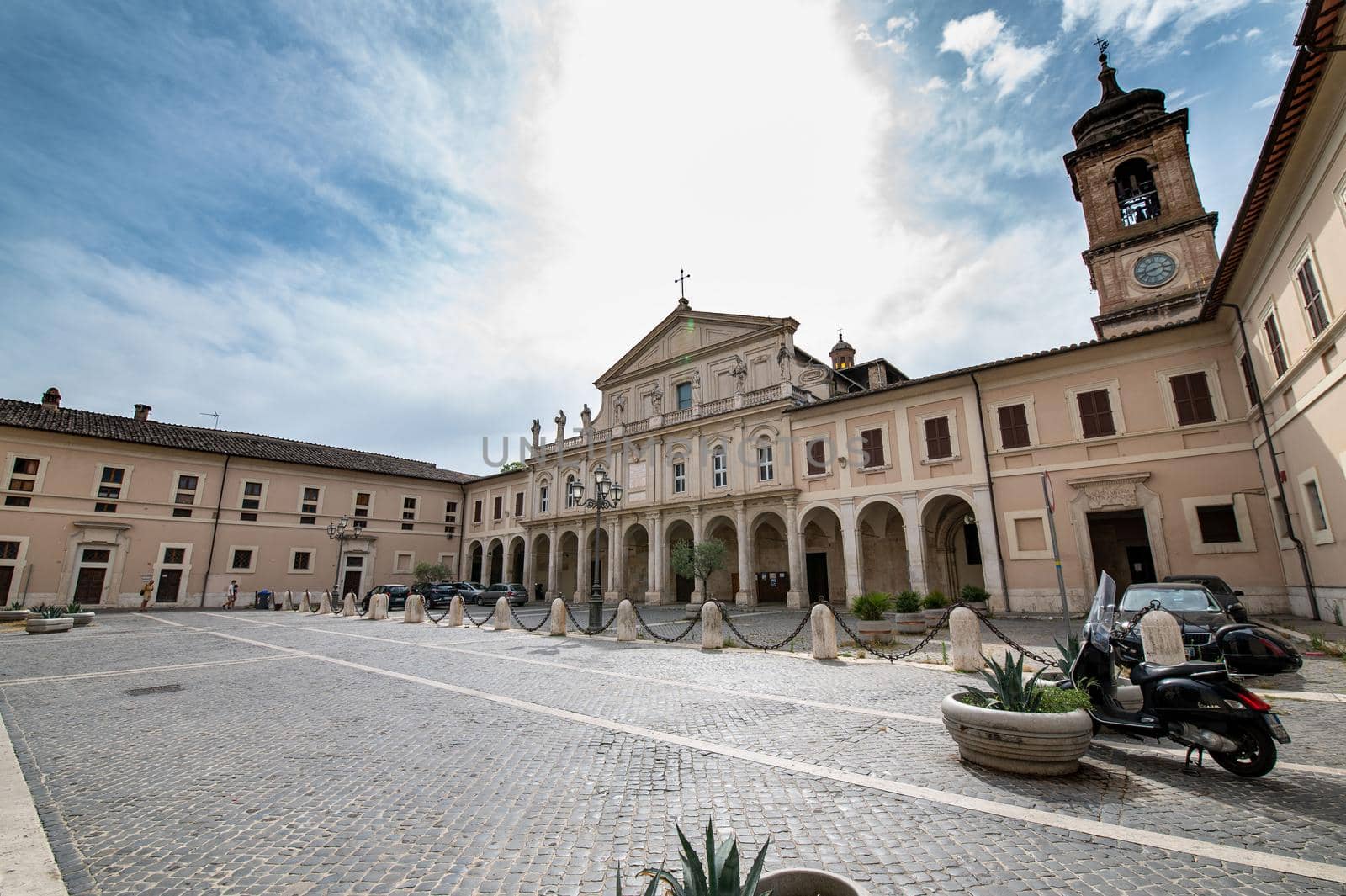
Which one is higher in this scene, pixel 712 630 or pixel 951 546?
pixel 951 546

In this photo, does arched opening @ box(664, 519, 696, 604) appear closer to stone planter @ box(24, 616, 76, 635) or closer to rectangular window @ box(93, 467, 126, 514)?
stone planter @ box(24, 616, 76, 635)

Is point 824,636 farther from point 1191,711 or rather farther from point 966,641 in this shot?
point 1191,711

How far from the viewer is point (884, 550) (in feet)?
77.0

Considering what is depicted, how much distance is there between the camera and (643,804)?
4.08 m

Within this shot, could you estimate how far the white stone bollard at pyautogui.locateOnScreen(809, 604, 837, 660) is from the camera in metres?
10.5

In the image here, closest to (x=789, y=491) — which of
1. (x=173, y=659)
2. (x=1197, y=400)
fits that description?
(x=1197, y=400)

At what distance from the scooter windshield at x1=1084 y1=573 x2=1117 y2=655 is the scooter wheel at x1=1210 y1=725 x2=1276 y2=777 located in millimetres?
965

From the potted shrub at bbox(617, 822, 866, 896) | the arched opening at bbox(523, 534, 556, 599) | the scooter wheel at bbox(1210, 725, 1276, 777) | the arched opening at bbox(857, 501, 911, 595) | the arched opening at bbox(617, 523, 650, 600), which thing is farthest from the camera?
the arched opening at bbox(523, 534, 556, 599)

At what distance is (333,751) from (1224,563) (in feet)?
66.0

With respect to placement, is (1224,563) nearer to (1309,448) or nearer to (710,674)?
(1309,448)

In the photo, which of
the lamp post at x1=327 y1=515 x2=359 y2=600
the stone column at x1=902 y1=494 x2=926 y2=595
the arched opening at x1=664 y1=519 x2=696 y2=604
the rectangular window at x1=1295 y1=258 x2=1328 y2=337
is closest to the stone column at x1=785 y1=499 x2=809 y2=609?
the stone column at x1=902 y1=494 x2=926 y2=595

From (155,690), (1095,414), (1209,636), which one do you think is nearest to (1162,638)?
(1209,636)

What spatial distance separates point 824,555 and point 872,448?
6.05m

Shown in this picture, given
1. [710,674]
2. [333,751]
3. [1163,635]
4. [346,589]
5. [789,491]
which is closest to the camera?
[333,751]
